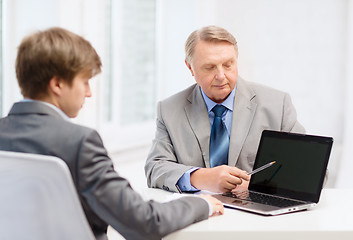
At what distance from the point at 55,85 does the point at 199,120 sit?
864mm

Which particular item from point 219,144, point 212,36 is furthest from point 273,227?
point 212,36

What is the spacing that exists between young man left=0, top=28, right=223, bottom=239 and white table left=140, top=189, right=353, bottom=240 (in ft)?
0.17

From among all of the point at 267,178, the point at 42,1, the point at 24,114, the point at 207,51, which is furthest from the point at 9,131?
the point at 42,1

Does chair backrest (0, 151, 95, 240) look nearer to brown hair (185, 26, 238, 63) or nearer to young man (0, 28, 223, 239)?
young man (0, 28, 223, 239)

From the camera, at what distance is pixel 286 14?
4223mm

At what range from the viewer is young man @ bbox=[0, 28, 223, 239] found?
115cm

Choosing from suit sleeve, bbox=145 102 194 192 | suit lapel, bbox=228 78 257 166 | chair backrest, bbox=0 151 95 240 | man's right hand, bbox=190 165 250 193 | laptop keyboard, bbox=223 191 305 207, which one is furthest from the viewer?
suit lapel, bbox=228 78 257 166

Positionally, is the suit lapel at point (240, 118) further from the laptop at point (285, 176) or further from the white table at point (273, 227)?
the white table at point (273, 227)

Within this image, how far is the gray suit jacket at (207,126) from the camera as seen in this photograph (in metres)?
1.95

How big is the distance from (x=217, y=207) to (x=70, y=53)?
0.59 meters

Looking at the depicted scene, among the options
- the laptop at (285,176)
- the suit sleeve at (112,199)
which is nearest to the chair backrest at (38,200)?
the suit sleeve at (112,199)

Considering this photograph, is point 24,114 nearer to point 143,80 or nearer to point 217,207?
point 217,207

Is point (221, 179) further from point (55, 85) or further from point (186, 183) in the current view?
point (55, 85)

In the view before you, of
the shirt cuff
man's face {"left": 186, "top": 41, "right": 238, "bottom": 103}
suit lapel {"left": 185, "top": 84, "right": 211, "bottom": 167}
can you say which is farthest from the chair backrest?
man's face {"left": 186, "top": 41, "right": 238, "bottom": 103}
